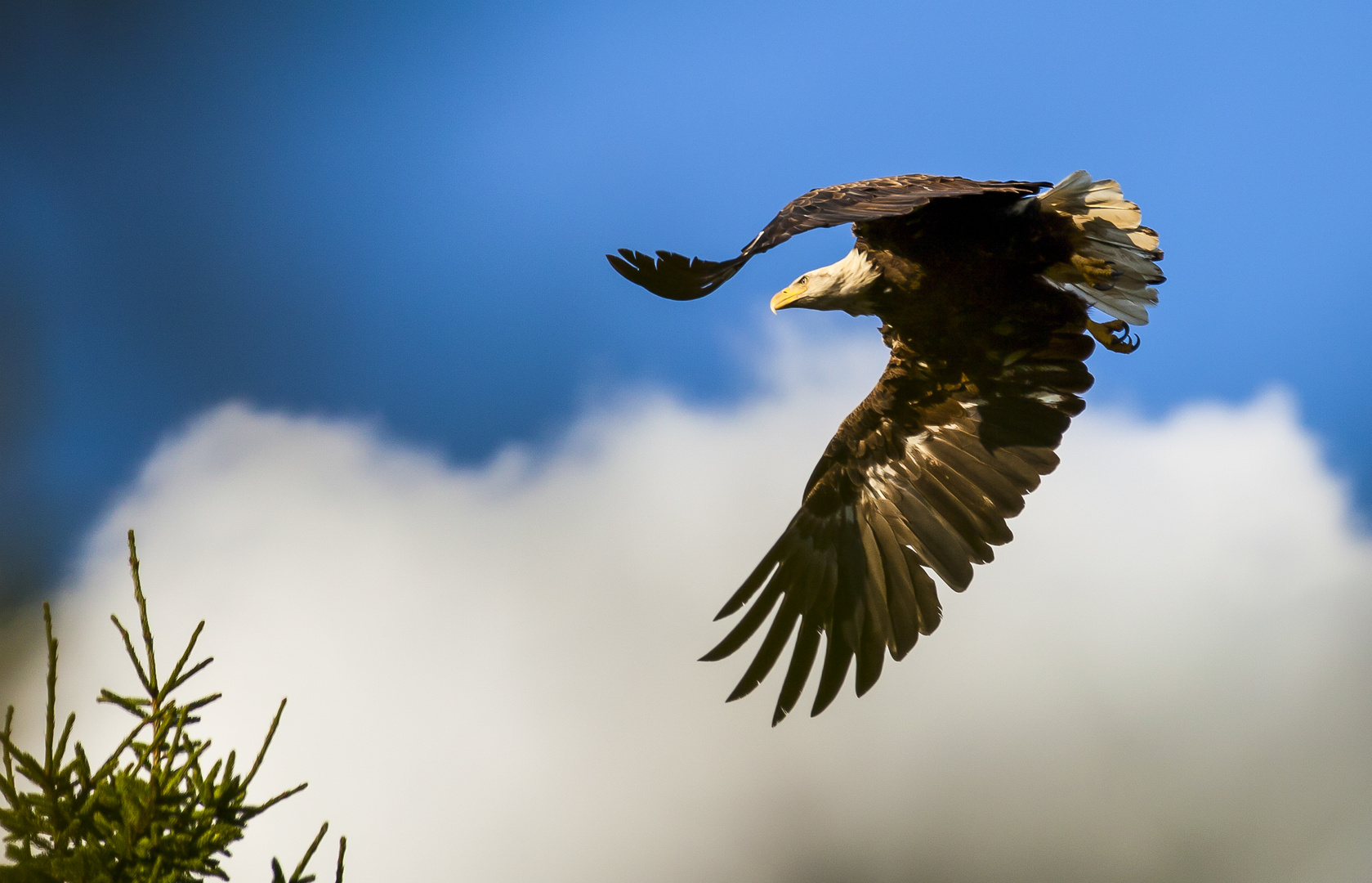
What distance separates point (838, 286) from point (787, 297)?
0.34 meters

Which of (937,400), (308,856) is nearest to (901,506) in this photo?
(937,400)

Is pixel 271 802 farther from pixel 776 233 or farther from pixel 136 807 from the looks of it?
pixel 776 233

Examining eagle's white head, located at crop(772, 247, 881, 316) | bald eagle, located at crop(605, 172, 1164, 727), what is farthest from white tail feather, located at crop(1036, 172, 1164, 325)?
eagle's white head, located at crop(772, 247, 881, 316)

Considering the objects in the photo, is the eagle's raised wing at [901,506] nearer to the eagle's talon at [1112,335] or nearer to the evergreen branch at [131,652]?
the eagle's talon at [1112,335]

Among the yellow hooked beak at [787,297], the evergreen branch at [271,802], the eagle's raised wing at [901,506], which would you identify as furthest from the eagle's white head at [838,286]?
the evergreen branch at [271,802]

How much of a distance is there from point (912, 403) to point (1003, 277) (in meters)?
1.31

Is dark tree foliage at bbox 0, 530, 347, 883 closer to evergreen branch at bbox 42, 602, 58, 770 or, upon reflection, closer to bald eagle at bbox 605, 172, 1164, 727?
evergreen branch at bbox 42, 602, 58, 770

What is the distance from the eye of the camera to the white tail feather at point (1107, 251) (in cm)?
593

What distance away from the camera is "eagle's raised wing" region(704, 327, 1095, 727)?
6.68 m

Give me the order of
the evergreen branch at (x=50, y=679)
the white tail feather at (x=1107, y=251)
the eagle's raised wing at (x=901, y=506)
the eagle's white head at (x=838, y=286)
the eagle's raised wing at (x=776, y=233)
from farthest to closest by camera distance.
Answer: the eagle's raised wing at (x=901, y=506) < the eagle's white head at (x=838, y=286) < the white tail feather at (x=1107, y=251) < the eagle's raised wing at (x=776, y=233) < the evergreen branch at (x=50, y=679)

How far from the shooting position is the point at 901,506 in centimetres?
725

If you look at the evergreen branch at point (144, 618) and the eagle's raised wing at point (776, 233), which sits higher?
the eagle's raised wing at point (776, 233)

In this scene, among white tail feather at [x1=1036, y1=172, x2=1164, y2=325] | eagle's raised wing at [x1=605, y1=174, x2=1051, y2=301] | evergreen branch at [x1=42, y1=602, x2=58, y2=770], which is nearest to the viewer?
evergreen branch at [x1=42, y1=602, x2=58, y2=770]

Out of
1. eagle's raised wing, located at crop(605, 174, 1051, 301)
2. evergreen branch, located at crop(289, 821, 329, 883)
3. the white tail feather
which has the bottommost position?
evergreen branch, located at crop(289, 821, 329, 883)
